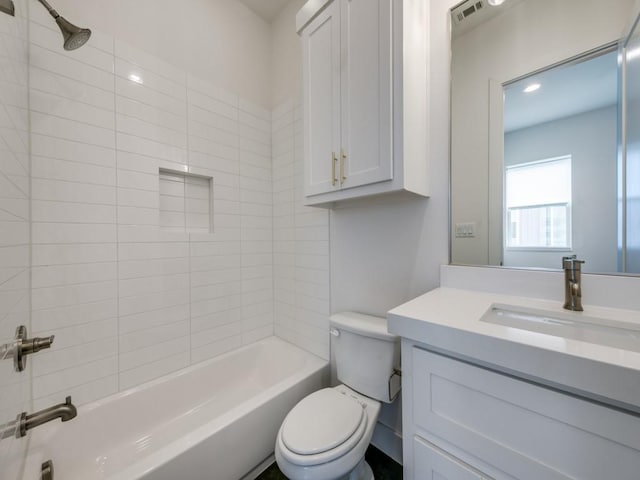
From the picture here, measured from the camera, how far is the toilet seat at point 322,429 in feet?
3.00

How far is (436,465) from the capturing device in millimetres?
737

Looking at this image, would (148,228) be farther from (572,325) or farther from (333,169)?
(572,325)

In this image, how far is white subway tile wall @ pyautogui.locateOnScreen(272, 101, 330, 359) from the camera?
69.4 inches

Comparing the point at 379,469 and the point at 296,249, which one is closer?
the point at 379,469

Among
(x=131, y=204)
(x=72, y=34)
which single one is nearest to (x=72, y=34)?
(x=72, y=34)

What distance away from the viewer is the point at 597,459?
51 centimetres

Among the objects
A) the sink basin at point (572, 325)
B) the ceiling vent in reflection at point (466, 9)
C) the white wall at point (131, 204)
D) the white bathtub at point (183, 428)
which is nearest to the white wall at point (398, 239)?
the ceiling vent in reflection at point (466, 9)

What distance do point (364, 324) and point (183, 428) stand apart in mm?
1277

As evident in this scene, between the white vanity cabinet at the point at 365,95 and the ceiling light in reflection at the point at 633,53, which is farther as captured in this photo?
the white vanity cabinet at the point at 365,95

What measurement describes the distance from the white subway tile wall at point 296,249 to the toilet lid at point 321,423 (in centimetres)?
55

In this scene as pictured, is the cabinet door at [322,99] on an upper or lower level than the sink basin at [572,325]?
upper

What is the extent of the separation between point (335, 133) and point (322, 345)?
4.61ft

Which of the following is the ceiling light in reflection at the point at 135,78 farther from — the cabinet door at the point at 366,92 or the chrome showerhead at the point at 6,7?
the cabinet door at the point at 366,92

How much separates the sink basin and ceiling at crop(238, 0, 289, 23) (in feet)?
8.51
